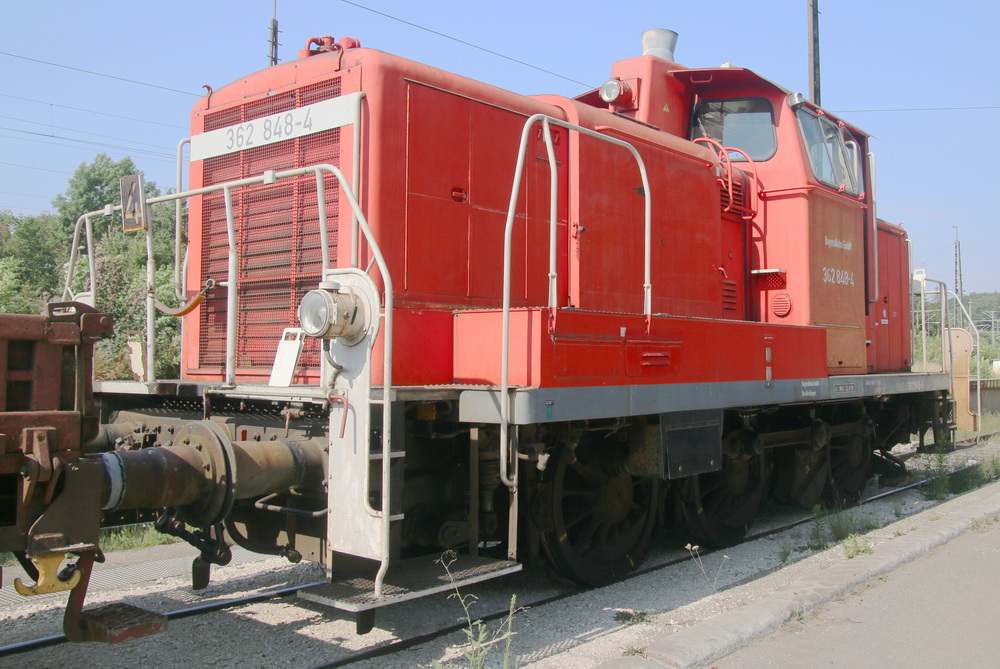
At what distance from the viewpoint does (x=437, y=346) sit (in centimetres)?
489

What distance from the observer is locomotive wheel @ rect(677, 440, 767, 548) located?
6632 millimetres

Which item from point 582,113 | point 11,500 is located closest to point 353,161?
point 582,113

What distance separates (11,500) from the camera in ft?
10.9

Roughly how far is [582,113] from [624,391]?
2.18 m

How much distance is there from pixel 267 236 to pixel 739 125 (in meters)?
4.70

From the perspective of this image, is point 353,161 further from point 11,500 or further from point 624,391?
point 11,500

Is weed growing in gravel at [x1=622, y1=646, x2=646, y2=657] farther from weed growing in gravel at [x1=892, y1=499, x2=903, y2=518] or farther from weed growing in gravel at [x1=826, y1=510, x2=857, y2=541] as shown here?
weed growing in gravel at [x1=892, y1=499, x2=903, y2=518]

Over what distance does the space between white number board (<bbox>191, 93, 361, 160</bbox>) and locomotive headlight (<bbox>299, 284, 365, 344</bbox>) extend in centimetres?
Result: 130

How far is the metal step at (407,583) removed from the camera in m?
3.79

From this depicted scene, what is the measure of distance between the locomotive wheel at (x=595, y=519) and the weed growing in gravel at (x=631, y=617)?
48 cm

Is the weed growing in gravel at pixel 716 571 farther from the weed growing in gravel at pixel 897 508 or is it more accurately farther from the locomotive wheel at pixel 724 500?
the weed growing in gravel at pixel 897 508

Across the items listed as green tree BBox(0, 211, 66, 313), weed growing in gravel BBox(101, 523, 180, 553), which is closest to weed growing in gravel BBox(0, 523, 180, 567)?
weed growing in gravel BBox(101, 523, 180, 553)

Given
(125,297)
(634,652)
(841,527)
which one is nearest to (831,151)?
(841,527)

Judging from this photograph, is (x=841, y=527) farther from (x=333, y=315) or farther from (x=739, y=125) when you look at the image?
(x=333, y=315)
